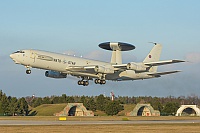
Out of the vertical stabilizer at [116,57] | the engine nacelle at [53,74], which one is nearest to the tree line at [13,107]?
the vertical stabilizer at [116,57]

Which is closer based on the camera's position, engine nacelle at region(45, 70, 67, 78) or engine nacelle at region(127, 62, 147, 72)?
engine nacelle at region(127, 62, 147, 72)

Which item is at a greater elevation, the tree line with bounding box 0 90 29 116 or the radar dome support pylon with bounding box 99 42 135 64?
the radar dome support pylon with bounding box 99 42 135 64

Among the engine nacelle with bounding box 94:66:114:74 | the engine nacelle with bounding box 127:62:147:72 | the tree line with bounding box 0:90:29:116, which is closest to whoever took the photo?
the engine nacelle with bounding box 94:66:114:74

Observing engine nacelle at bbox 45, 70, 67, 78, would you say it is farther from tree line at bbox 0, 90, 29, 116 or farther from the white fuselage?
tree line at bbox 0, 90, 29, 116

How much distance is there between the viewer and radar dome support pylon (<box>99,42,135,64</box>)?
92.0 metres

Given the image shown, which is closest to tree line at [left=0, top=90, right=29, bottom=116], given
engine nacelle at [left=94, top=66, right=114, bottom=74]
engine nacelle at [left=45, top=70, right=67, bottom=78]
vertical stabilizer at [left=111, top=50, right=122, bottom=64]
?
vertical stabilizer at [left=111, top=50, right=122, bottom=64]

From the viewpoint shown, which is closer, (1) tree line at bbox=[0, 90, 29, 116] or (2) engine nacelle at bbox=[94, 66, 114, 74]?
(2) engine nacelle at bbox=[94, 66, 114, 74]

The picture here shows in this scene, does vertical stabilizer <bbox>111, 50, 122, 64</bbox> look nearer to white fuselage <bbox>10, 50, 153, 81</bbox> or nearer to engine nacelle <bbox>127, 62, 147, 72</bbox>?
white fuselage <bbox>10, 50, 153, 81</bbox>

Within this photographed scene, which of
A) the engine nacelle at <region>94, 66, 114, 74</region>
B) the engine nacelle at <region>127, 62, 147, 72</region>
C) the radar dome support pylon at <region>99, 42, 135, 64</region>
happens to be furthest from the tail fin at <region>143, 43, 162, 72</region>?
the engine nacelle at <region>94, 66, 114, 74</region>

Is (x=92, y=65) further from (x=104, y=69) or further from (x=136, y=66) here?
(x=136, y=66)

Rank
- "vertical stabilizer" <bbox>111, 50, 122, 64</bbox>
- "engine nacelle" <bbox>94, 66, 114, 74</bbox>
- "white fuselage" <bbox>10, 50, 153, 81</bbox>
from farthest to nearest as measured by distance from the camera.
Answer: "vertical stabilizer" <bbox>111, 50, 122, 64</bbox>
"engine nacelle" <bbox>94, 66, 114, 74</bbox>
"white fuselage" <bbox>10, 50, 153, 81</bbox>

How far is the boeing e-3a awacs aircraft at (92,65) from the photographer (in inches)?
3071

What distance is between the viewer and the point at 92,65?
3403 inches

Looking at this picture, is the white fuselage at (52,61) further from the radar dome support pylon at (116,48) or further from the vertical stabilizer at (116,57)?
the vertical stabilizer at (116,57)
